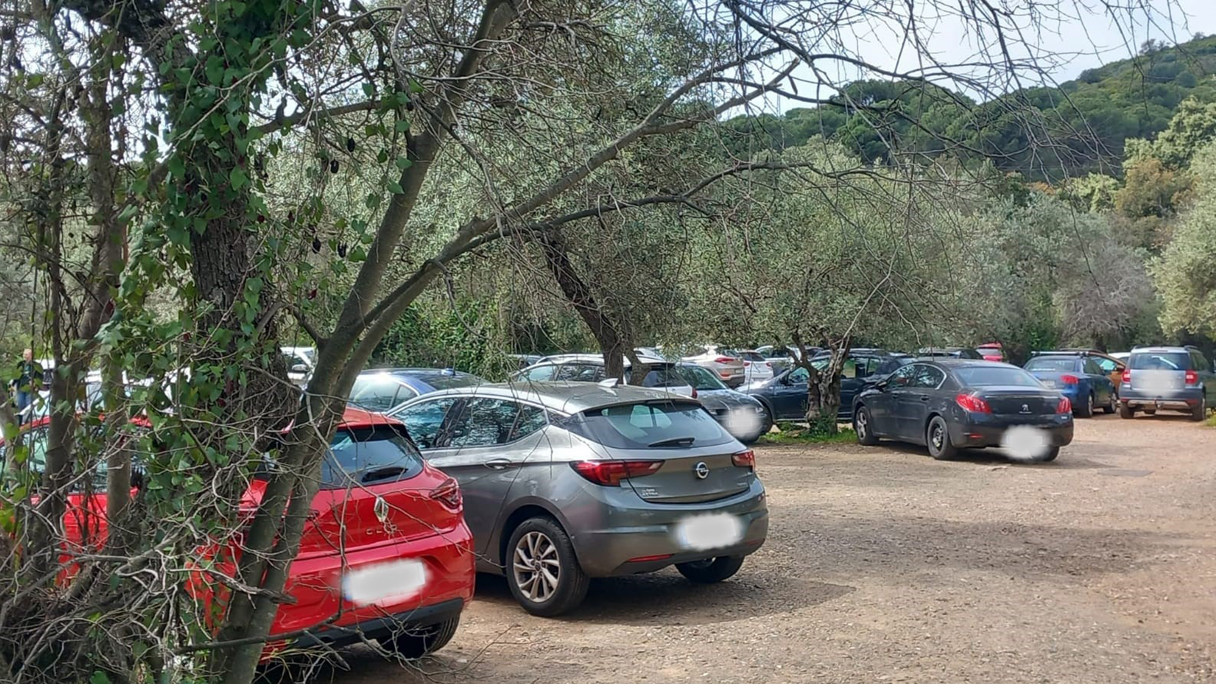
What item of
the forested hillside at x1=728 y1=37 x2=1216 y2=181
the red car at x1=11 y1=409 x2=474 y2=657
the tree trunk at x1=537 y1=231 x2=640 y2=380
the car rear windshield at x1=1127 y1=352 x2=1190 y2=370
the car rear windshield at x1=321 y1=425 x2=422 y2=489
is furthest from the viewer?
the car rear windshield at x1=1127 y1=352 x2=1190 y2=370

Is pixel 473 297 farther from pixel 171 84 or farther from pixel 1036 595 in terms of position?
pixel 1036 595

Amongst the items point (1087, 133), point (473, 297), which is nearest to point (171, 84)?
point (473, 297)

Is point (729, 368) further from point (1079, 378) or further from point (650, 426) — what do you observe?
point (650, 426)

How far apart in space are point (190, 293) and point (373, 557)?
229cm

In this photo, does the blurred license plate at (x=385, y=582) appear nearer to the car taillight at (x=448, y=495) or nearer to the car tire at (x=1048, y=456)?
the car taillight at (x=448, y=495)

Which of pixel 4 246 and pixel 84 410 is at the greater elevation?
pixel 4 246

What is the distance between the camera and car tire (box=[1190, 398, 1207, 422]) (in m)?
23.4

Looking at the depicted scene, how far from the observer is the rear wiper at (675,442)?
7414mm

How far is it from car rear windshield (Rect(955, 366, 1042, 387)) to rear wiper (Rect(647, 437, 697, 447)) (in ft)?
32.2

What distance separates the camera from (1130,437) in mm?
19953

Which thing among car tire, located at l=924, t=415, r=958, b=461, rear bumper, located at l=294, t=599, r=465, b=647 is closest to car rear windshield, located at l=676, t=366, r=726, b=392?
car tire, located at l=924, t=415, r=958, b=461

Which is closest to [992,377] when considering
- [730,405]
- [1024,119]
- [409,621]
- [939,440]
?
[939,440]

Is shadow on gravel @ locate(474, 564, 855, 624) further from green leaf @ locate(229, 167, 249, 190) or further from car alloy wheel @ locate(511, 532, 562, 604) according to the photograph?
green leaf @ locate(229, 167, 249, 190)

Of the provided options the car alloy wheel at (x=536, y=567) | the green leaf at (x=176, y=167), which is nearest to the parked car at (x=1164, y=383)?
the car alloy wheel at (x=536, y=567)
